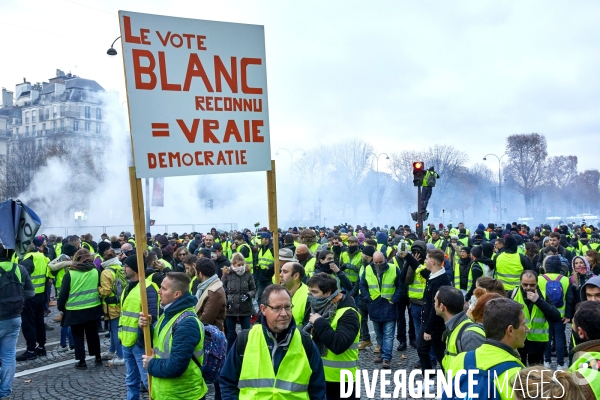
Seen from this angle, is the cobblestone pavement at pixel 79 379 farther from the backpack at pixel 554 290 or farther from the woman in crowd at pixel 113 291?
the backpack at pixel 554 290

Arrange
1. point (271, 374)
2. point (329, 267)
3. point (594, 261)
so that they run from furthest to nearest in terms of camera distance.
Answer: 1. point (594, 261)
2. point (329, 267)
3. point (271, 374)

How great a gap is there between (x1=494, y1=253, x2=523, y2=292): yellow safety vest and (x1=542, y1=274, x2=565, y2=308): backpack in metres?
1.46

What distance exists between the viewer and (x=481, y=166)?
84.8m

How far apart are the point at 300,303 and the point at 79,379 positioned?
4463 mm

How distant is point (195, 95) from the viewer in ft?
12.5

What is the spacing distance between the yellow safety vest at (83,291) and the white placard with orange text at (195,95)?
489 centimetres

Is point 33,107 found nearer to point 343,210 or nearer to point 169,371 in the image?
point 343,210

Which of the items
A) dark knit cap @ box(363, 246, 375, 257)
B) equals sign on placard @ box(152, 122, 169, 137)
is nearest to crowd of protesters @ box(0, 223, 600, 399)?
dark knit cap @ box(363, 246, 375, 257)

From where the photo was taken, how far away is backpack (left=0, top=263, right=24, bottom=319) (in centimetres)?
621

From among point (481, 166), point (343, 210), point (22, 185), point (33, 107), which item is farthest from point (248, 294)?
point (481, 166)

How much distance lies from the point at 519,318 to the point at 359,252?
22.9 feet

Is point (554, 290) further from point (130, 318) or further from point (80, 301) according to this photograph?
point (80, 301)

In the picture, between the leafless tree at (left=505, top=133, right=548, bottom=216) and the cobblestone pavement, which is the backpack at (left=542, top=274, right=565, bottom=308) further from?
the leafless tree at (left=505, top=133, right=548, bottom=216)

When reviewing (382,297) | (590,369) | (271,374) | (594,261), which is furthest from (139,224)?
(594,261)
